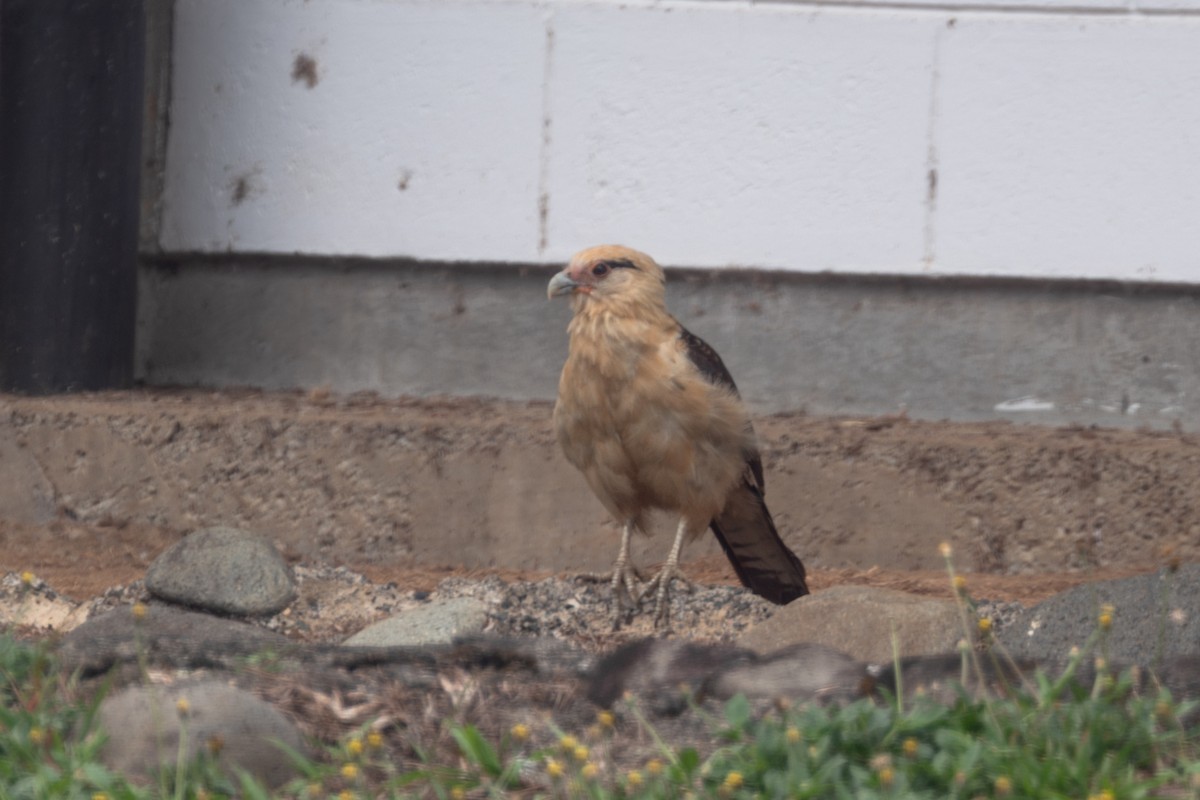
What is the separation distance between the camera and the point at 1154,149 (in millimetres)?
6617

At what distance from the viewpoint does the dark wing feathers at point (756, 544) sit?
19.0ft

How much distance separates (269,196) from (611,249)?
2.20 m

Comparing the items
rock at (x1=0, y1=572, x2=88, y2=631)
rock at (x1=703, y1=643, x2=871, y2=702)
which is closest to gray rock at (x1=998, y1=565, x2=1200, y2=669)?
rock at (x1=703, y1=643, x2=871, y2=702)

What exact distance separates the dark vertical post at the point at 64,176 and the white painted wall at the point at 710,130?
436mm

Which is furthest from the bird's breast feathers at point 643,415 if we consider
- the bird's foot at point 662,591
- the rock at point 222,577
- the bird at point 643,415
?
the rock at point 222,577

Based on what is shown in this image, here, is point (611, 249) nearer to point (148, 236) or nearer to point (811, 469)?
point (811, 469)

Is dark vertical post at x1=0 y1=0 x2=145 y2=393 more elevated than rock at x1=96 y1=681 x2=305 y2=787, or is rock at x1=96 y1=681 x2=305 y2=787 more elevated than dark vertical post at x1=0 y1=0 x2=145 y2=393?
dark vertical post at x1=0 y1=0 x2=145 y2=393

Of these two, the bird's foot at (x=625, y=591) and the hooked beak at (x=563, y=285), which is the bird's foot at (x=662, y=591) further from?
the hooked beak at (x=563, y=285)

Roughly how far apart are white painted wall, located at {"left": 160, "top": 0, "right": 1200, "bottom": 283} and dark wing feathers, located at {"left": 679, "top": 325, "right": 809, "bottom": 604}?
1383mm

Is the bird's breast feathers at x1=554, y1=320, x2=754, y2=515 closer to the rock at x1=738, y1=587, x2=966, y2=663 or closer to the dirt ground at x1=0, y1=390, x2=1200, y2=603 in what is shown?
the rock at x1=738, y1=587, x2=966, y2=663

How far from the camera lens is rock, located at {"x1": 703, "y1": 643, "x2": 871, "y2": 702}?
311 cm

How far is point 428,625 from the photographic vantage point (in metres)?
4.93

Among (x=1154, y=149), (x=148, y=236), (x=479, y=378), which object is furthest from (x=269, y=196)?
(x=1154, y=149)

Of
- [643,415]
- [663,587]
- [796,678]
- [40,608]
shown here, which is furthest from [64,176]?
[796,678]
